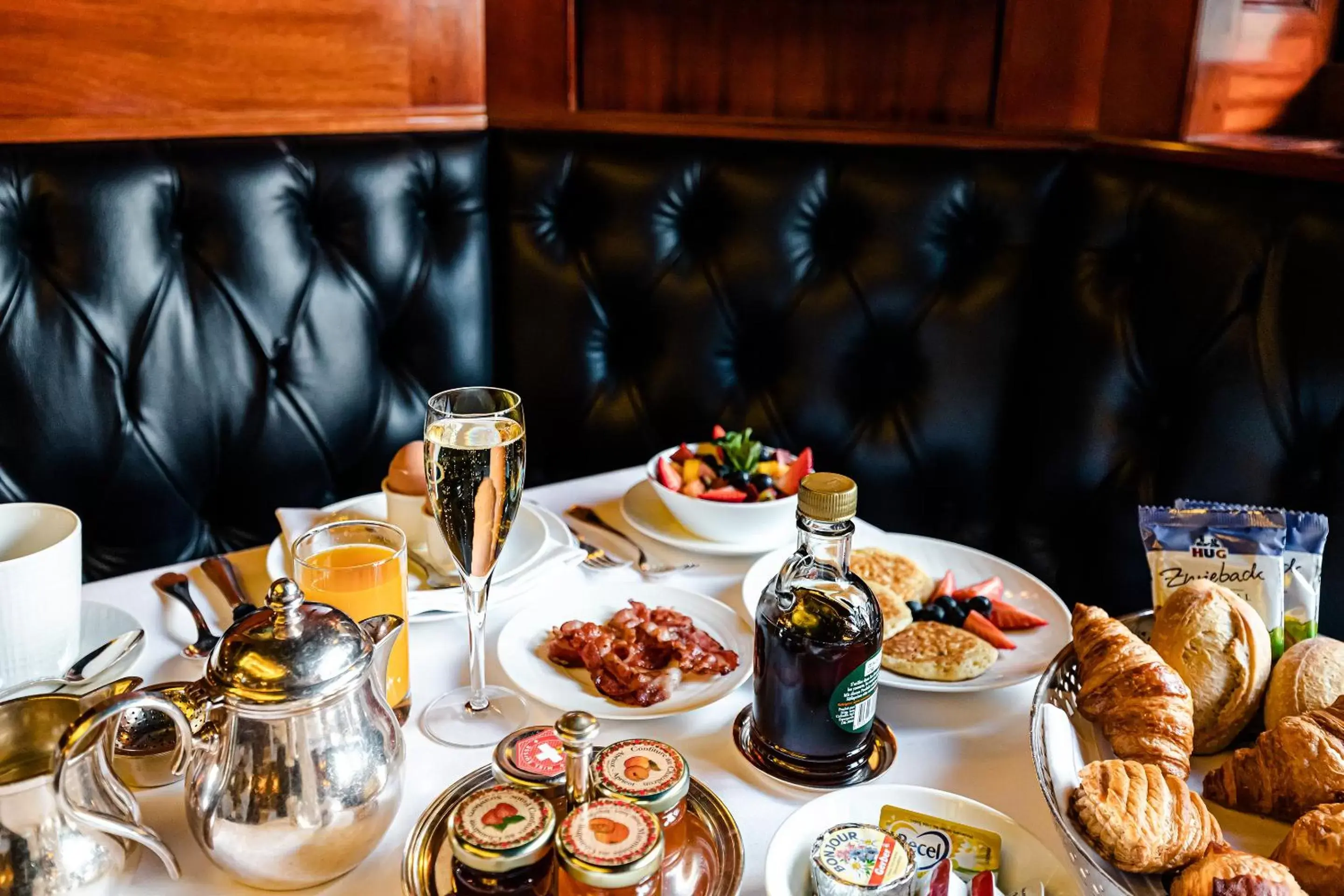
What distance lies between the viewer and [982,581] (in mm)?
981

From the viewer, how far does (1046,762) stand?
2.02 feet

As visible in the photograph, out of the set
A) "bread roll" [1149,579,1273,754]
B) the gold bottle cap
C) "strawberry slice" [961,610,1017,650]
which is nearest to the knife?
the gold bottle cap

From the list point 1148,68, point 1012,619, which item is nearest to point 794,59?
point 1148,68

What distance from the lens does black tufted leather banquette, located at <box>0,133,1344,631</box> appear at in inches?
49.0

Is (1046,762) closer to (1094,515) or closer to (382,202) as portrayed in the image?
(1094,515)

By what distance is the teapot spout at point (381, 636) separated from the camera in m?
0.64

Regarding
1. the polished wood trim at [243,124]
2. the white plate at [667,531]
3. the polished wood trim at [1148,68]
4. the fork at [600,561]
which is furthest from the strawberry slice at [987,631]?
the polished wood trim at [243,124]

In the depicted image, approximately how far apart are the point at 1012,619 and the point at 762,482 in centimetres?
29

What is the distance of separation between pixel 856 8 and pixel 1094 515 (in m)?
0.77

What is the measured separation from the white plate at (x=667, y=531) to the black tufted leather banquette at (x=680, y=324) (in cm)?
46

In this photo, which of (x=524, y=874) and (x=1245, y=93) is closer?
(x=524, y=874)

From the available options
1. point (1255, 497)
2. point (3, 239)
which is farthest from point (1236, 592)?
point (3, 239)

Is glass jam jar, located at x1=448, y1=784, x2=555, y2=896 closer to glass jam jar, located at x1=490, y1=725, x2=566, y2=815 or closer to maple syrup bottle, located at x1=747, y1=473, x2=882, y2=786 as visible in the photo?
glass jam jar, located at x1=490, y1=725, x2=566, y2=815

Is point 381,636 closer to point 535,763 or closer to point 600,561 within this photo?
point 535,763
